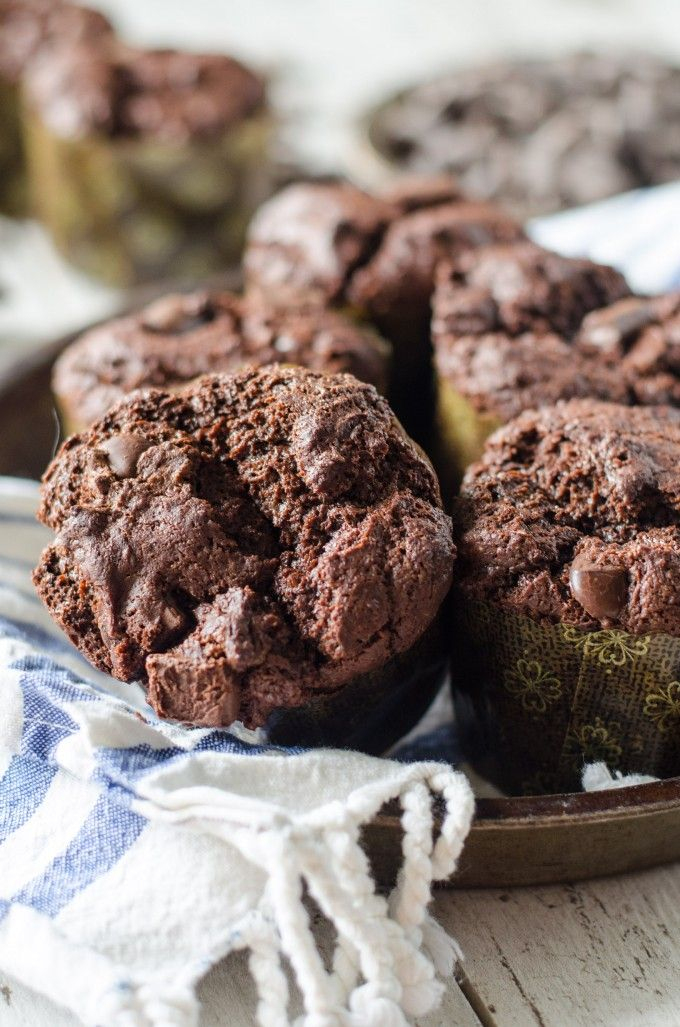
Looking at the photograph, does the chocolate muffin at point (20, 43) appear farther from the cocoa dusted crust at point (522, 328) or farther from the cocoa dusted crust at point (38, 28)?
the cocoa dusted crust at point (522, 328)

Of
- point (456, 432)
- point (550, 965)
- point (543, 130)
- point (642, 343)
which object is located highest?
point (642, 343)

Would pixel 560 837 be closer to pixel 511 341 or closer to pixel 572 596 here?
pixel 572 596

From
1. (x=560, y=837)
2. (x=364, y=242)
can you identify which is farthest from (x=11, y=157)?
(x=560, y=837)

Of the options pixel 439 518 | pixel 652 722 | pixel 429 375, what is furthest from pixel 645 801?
pixel 429 375

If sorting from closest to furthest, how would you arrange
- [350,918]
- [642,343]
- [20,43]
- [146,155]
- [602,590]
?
1. [350,918]
2. [602,590]
3. [642,343]
4. [146,155]
5. [20,43]

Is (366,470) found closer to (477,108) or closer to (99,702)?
(99,702)

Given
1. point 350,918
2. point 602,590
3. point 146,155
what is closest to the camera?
point 350,918
